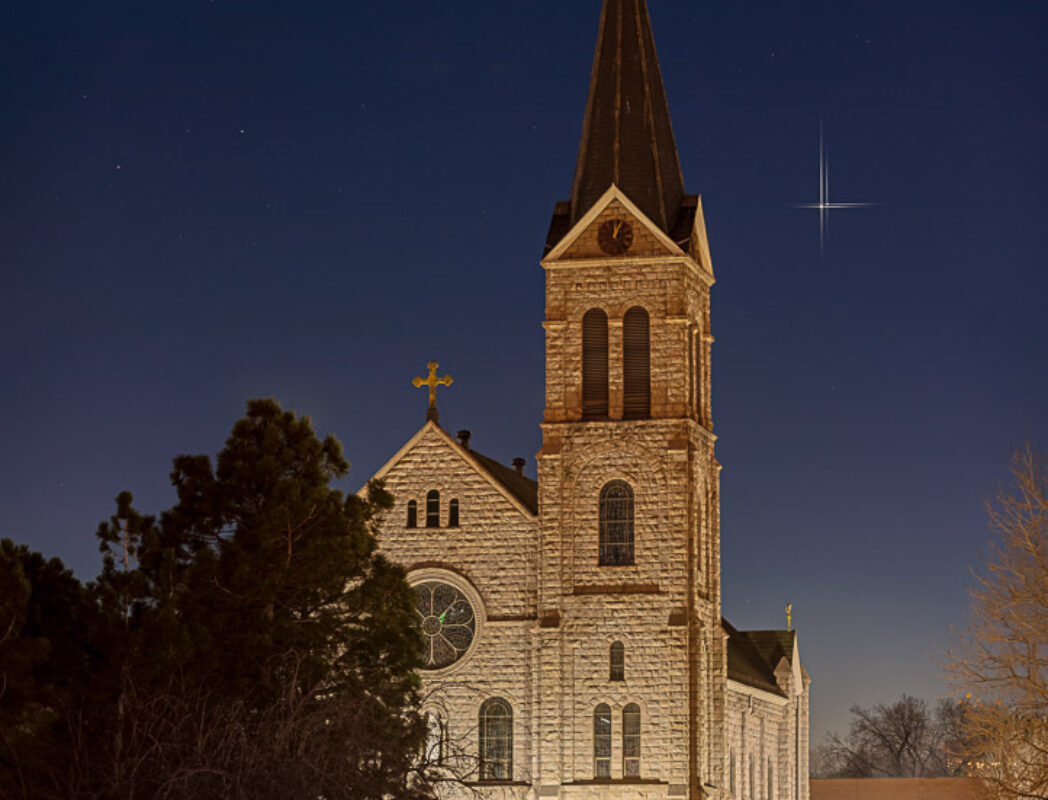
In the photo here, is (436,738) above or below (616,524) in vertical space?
below

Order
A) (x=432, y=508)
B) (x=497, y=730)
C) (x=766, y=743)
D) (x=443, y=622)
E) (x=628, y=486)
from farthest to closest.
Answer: (x=766, y=743)
(x=432, y=508)
(x=443, y=622)
(x=628, y=486)
(x=497, y=730)

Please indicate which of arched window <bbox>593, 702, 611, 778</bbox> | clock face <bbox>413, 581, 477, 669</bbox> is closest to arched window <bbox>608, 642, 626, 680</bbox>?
arched window <bbox>593, 702, 611, 778</bbox>

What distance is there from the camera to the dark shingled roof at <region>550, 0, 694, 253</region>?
74188 mm

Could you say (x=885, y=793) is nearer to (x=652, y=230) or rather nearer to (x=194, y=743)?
(x=652, y=230)

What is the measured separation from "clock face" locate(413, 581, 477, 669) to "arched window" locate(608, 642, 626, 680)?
4.83 meters

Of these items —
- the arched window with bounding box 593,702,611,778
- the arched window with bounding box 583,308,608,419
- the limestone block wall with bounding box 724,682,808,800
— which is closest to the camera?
the arched window with bounding box 593,702,611,778

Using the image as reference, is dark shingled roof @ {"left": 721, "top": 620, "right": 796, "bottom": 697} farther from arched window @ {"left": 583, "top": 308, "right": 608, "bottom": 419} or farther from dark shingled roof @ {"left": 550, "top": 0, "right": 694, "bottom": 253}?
dark shingled roof @ {"left": 550, "top": 0, "right": 694, "bottom": 253}

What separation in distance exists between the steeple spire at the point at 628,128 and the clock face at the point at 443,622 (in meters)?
13.3

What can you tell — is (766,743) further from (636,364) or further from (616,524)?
(636,364)

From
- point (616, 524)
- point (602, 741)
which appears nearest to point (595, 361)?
point (616, 524)

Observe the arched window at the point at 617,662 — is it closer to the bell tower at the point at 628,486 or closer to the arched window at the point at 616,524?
the bell tower at the point at 628,486

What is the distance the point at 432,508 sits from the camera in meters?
74.1

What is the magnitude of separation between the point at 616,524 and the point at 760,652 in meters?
21.4

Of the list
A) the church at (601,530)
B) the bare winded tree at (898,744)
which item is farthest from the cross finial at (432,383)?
the bare winded tree at (898,744)
